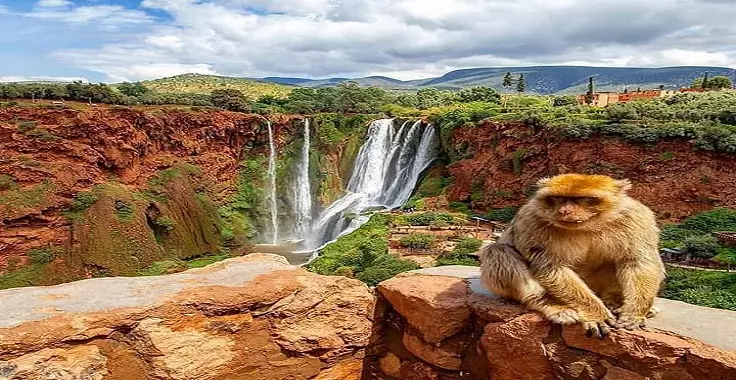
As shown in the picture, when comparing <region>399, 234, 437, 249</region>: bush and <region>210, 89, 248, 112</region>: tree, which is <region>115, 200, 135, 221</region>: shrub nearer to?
<region>210, 89, 248, 112</region>: tree

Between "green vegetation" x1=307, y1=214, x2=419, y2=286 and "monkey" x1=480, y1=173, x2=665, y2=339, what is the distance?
39.6ft

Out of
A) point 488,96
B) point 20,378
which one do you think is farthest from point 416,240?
point 488,96

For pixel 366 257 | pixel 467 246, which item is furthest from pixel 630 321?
pixel 366 257

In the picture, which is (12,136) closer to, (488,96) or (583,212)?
(583,212)

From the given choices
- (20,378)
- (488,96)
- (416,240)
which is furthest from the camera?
(488,96)

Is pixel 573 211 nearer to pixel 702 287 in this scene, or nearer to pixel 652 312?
pixel 652 312

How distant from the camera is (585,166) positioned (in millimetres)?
20734

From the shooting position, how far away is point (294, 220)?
3181cm

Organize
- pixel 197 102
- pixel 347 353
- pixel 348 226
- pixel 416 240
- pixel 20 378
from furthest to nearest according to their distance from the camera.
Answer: pixel 197 102, pixel 348 226, pixel 416 240, pixel 347 353, pixel 20 378

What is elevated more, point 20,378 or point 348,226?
point 20,378

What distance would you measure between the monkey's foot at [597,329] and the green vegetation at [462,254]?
1325 cm

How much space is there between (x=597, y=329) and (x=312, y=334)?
1.60m

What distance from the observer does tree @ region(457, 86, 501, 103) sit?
4222 cm

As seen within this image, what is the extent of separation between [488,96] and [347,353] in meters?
41.1
